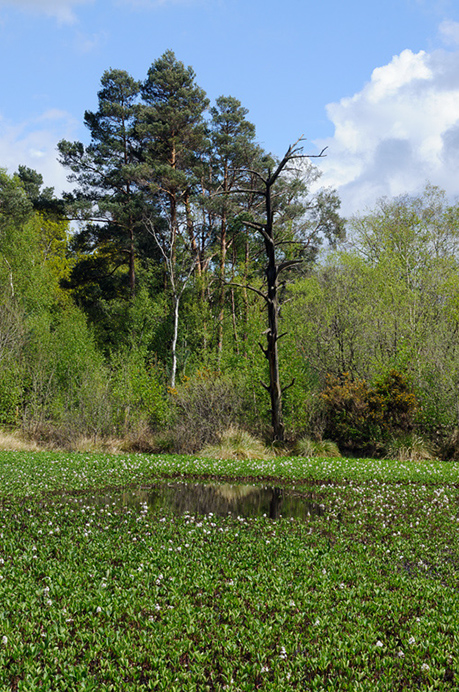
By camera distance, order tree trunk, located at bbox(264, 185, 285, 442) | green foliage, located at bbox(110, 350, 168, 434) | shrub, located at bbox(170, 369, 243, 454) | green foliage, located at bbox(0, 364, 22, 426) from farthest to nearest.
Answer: green foliage, located at bbox(0, 364, 22, 426)
green foliage, located at bbox(110, 350, 168, 434)
shrub, located at bbox(170, 369, 243, 454)
tree trunk, located at bbox(264, 185, 285, 442)

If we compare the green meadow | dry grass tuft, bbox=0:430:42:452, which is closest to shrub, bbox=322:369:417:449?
the green meadow

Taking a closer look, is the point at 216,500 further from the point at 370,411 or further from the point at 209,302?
the point at 209,302

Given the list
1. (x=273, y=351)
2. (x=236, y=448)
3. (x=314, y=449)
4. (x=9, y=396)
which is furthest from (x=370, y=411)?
(x=9, y=396)

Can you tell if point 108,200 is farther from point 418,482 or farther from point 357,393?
point 418,482

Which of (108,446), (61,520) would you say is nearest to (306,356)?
(108,446)

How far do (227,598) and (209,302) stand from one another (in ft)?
99.1

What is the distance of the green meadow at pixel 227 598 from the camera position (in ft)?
13.7

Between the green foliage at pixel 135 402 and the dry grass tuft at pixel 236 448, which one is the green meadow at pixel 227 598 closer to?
the dry grass tuft at pixel 236 448

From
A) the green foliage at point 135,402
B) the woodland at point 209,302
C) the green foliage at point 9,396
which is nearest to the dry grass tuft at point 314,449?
the woodland at point 209,302

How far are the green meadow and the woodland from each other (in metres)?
9.44

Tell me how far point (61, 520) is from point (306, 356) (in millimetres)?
17188

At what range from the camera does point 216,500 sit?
11023 mm

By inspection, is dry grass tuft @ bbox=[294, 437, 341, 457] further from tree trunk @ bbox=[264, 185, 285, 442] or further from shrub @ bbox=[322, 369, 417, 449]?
shrub @ bbox=[322, 369, 417, 449]

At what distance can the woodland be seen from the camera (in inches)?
774
